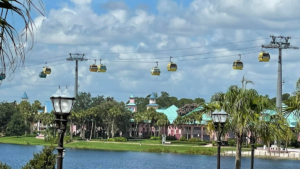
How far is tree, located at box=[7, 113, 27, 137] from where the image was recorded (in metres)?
130

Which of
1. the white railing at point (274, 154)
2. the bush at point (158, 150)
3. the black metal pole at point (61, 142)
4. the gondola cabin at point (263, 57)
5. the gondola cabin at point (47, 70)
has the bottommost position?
the bush at point (158, 150)

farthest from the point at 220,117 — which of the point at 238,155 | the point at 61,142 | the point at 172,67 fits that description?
the point at 172,67

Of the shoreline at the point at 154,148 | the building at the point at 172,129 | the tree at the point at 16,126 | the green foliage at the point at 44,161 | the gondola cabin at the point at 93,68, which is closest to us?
the green foliage at the point at 44,161

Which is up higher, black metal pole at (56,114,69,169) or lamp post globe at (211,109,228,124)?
lamp post globe at (211,109,228,124)

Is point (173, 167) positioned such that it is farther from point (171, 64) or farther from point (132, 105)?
point (132, 105)

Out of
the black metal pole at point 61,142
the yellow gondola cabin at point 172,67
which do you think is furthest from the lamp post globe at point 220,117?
the yellow gondola cabin at point 172,67

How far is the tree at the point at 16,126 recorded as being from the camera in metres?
130

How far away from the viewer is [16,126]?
130m

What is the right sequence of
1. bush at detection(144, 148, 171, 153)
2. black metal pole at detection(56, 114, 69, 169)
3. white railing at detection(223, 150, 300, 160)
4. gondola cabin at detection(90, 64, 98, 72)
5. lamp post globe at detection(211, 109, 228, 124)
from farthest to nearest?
bush at detection(144, 148, 171, 153) < gondola cabin at detection(90, 64, 98, 72) < white railing at detection(223, 150, 300, 160) < lamp post globe at detection(211, 109, 228, 124) < black metal pole at detection(56, 114, 69, 169)

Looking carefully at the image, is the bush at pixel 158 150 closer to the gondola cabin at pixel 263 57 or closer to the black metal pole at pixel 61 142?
the gondola cabin at pixel 263 57

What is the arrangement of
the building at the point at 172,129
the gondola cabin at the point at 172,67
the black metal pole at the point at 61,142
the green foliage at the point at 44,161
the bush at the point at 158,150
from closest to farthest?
the black metal pole at the point at 61,142, the green foliage at the point at 44,161, the gondola cabin at the point at 172,67, the bush at the point at 158,150, the building at the point at 172,129

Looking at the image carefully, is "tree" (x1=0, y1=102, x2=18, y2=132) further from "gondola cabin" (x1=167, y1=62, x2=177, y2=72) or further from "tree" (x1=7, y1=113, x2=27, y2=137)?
"gondola cabin" (x1=167, y1=62, x2=177, y2=72)

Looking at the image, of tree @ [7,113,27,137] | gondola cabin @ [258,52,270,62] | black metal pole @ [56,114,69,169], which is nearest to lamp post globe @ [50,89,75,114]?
black metal pole @ [56,114,69,169]

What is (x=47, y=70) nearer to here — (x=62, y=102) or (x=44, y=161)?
(x=44, y=161)
